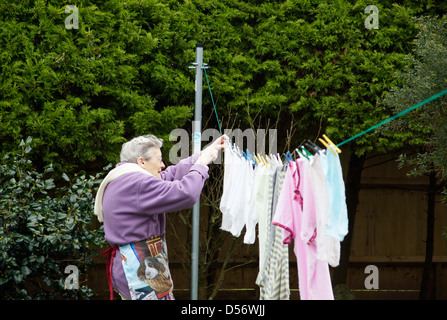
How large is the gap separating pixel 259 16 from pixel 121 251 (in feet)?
12.5

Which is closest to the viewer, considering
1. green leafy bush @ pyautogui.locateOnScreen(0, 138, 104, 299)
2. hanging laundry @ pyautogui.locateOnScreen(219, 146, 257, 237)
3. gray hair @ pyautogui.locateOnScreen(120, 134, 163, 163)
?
gray hair @ pyautogui.locateOnScreen(120, 134, 163, 163)

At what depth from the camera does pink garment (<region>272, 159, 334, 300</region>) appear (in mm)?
2881

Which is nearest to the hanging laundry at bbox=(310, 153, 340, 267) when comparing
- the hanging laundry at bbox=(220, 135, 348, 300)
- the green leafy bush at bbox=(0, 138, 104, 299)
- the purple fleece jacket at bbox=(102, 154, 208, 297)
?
the hanging laundry at bbox=(220, 135, 348, 300)

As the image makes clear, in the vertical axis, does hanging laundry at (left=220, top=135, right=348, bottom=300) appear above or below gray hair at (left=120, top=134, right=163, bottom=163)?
below

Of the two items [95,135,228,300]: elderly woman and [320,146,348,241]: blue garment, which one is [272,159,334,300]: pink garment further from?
[95,135,228,300]: elderly woman

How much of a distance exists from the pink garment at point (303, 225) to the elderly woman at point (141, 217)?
1.60 feet

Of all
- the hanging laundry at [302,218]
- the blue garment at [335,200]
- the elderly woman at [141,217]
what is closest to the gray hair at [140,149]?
the elderly woman at [141,217]

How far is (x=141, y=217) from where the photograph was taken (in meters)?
3.21

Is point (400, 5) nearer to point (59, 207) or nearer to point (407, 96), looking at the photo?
point (407, 96)

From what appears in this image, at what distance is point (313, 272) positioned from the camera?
2.93 m

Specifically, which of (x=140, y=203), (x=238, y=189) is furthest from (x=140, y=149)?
(x=238, y=189)

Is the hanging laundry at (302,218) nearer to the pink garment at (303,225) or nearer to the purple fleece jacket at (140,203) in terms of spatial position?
the pink garment at (303,225)

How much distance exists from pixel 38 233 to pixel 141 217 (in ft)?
6.40

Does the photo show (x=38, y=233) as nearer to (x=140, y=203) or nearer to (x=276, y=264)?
(x=140, y=203)
